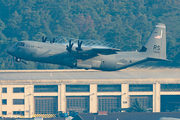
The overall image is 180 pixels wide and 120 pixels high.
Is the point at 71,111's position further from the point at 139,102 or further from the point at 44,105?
the point at 139,102

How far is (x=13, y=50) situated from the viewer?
230 feet

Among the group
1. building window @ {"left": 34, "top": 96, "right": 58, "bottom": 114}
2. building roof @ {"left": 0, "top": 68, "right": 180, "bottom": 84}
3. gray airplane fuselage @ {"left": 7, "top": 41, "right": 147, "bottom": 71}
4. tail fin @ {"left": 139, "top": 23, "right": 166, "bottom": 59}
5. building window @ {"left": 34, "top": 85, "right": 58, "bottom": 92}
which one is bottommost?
building window @ {"left": 34, "top": 96, "right": 58, "bottom": 114}

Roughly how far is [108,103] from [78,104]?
7034 mm

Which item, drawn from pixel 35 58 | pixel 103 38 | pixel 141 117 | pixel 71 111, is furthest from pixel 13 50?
pixel 103 38

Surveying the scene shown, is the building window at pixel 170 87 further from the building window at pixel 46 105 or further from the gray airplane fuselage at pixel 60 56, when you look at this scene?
the gray airplane fuselage at pixel 60 56

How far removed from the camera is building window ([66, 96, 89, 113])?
115250 millimetres

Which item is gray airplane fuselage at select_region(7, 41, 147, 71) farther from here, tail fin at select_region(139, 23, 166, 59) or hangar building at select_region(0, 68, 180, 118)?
hangar building at select_region(0, 68, 180, 118)

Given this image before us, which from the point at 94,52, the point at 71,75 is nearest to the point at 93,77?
the point at 71,75

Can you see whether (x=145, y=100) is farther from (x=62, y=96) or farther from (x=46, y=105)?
(x=46, y=105)

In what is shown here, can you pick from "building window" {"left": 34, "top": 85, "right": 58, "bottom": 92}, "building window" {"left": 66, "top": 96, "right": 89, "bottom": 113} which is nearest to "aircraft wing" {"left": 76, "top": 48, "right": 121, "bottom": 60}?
"building window" {"left": 66, "top": 96, "right": 89, "bottom": 113}

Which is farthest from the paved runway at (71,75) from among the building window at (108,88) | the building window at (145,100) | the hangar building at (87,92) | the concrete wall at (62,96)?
the building window at (145,100)

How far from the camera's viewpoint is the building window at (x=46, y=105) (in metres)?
115

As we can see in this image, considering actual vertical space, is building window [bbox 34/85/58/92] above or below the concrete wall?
above

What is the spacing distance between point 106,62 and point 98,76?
44018mm
